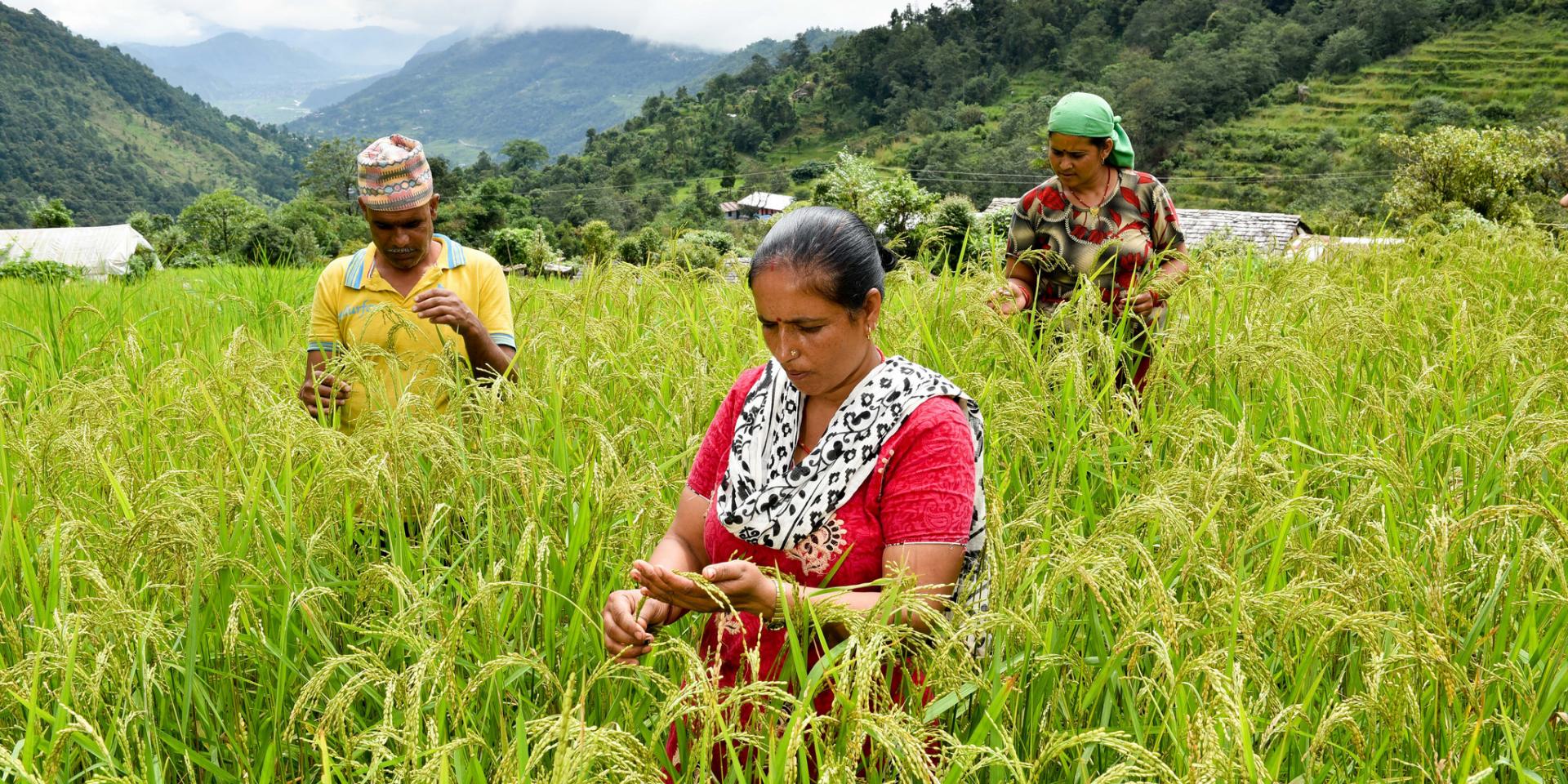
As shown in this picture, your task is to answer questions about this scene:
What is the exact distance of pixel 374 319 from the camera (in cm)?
309

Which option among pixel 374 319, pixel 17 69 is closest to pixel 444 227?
pixel 374 319

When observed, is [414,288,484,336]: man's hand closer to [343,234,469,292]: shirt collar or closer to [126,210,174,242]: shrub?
[343,234,469,292]: shirt collar

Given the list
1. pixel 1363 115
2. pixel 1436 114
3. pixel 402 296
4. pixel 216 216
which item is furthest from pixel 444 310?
pixel 1363 115

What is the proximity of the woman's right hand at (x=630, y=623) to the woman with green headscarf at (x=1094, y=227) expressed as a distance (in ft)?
7.18

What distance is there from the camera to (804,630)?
5.05ft

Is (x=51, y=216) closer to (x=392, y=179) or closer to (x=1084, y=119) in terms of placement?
(x=392, y=179)

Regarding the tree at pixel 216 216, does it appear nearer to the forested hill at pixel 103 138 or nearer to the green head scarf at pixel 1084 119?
the forested hill at pixel 103 138

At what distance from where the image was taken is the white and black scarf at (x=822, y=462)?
5.48ft

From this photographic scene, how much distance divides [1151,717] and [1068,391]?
1147 mm

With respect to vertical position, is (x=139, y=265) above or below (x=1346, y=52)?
above

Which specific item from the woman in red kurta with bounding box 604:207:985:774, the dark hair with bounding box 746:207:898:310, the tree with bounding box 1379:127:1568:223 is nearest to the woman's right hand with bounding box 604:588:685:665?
the woman in red kurta with bounding box 604:207:985:774

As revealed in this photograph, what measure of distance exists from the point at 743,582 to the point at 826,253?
57 cm

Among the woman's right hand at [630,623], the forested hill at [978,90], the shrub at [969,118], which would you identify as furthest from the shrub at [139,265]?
the shrub at [969,118]

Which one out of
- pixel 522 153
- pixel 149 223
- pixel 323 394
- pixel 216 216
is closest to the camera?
pixel 323 394
